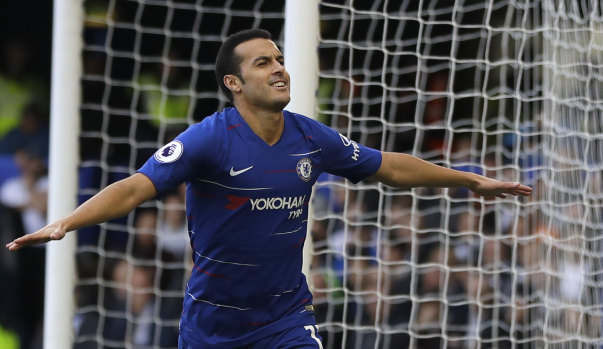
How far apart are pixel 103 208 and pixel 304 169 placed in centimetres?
83

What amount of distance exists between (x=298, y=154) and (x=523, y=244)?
2642mm

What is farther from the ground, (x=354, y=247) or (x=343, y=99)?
(x=343, y=99)

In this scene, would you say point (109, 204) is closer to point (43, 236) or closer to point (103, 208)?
point (103, 208)

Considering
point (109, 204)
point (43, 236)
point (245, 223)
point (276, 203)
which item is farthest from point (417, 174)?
point (43, 236)

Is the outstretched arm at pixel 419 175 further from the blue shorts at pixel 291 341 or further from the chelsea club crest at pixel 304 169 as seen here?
the blue shorts at pixel 291 341

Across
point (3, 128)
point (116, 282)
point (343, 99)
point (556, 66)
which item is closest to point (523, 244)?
point (556, 66)

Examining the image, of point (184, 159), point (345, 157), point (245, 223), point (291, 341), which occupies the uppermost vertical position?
point (345, 157)

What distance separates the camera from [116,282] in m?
6.28

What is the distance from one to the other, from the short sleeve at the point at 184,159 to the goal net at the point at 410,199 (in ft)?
5.22

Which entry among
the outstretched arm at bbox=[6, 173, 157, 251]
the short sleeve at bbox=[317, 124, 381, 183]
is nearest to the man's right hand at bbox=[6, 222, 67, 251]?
the outstretched arm at bbox=[6, 173, 157, 251]

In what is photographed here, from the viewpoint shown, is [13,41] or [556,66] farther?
[13,41]

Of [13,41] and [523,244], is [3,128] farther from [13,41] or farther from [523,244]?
[523,244]

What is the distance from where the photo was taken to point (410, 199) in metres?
6.72

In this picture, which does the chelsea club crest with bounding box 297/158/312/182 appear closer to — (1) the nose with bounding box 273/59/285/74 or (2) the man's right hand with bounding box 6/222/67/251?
(1) the nose with bounding box 273/59/285/74
